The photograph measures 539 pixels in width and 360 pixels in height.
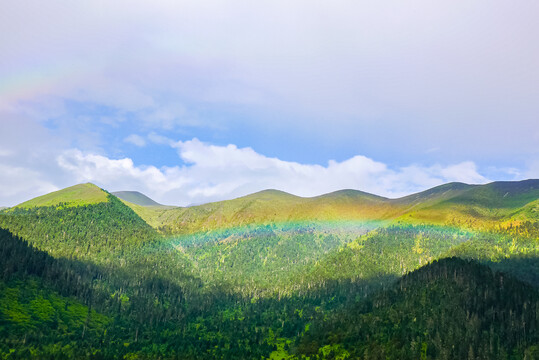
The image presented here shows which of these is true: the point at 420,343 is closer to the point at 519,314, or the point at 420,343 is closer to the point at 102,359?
the point at 519,314

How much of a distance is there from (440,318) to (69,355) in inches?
8267

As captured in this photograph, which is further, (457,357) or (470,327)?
(470,327)

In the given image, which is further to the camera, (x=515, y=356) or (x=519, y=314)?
(x=519, y=314)

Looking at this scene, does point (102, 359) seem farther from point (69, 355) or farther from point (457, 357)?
point (457, 357)

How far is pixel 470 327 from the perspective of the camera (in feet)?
602

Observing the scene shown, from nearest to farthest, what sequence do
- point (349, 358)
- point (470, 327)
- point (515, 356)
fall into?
point (515, 356), point (470, 327), point (349, 358)

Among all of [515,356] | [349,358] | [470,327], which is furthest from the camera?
[349,358]

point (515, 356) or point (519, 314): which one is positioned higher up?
point (519, 314)

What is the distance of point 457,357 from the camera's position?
16988 cm

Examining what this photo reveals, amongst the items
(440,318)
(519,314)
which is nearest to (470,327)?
(440,318)

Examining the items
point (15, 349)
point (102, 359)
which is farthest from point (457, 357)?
point (15, 349)

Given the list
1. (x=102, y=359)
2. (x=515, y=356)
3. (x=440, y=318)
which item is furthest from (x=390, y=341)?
(x=102, y=359)

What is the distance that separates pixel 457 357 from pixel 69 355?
676 ft

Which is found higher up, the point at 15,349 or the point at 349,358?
the point at 15,349
